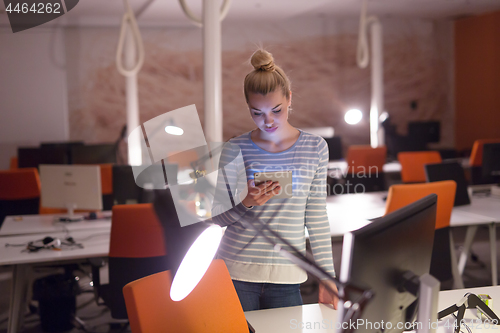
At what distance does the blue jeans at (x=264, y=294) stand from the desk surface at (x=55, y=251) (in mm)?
1281

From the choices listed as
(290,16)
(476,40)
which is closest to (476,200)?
(290,16)

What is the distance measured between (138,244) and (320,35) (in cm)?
740

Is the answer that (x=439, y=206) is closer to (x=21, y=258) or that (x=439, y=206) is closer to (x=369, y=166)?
(x=21, y=258)

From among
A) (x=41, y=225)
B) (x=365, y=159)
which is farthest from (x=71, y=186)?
A: (x=365, y=159)

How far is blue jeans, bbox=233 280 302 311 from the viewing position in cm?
152

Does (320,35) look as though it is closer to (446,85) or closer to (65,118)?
(446,85)

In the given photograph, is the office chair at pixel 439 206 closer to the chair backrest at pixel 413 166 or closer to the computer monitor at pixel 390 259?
the computer monitor at pixel 390 259

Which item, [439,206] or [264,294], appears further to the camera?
[439,206]

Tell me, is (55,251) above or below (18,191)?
below

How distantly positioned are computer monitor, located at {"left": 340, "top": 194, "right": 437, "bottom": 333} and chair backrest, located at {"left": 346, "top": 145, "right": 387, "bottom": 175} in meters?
4.39

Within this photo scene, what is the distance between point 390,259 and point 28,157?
17.6 ft

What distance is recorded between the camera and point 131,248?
2250 millimetres

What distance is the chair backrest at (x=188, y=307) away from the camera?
1126mm

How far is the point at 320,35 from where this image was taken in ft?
28.4
